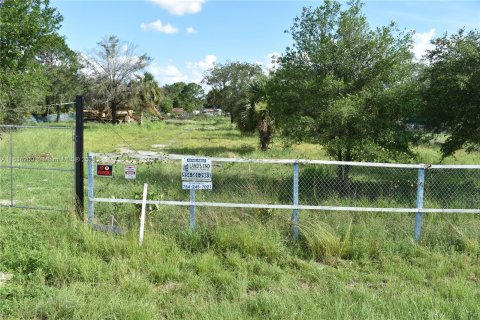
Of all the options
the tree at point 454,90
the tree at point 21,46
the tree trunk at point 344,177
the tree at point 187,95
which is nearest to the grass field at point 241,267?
the tree trunk at point 344,177

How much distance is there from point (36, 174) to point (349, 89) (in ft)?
30.4

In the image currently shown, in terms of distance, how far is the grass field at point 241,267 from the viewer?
416 centimetres

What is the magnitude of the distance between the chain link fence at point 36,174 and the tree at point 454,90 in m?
8.46

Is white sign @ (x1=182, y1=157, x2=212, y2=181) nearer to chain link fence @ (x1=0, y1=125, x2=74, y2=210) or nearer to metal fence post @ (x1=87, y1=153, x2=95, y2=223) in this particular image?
metal fence post @ (x1=87, y1=153, x2=95, y2=223)

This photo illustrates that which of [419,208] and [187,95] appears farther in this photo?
[187,95]

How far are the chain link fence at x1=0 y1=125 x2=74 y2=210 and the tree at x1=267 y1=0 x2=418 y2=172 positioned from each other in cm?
536

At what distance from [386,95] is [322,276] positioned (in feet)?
18.6

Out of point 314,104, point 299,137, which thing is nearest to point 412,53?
point 314,104

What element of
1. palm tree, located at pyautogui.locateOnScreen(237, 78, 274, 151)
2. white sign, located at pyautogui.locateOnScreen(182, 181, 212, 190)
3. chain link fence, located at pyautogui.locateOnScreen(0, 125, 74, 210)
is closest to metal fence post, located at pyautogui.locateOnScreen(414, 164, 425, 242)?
white sign, located at pyautogui.locateOnScreen(182, 181, 212, 190)

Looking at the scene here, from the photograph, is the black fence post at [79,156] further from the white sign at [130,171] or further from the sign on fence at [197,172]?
the sign on fence at [197,172]

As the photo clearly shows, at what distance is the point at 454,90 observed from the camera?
33.1 feet

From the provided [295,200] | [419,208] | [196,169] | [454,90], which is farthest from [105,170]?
[454,90]

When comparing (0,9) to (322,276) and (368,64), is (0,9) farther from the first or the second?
(322,276)

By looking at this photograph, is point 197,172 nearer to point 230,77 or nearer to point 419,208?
point 419,208
